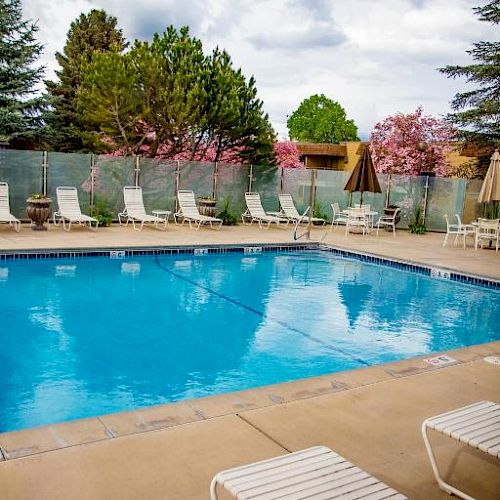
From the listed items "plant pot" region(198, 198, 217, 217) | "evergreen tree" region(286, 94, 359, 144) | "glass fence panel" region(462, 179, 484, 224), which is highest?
"evergreen tree" region(286, 94, 359, 144)

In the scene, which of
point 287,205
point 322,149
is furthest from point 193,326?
point 322,149

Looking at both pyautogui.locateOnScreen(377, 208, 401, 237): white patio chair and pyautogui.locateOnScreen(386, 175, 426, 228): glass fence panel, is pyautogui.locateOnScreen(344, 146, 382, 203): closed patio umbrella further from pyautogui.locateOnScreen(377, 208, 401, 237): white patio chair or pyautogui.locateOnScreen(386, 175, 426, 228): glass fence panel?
pyautogui.locateOnScreen(386, 175, 426, 228): glass fence panel

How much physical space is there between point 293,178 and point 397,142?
25.6 ft

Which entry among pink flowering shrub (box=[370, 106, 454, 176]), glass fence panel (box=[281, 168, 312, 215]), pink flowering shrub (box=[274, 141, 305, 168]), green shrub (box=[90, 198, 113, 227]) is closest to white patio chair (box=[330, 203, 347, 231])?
glass fence panel (box=[281, 168, 312, 215])

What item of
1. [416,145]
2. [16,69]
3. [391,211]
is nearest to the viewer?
[391,211]

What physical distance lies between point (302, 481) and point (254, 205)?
14.1 meters

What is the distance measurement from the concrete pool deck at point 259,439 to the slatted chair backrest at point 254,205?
11.2m

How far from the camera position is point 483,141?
18.4 meters

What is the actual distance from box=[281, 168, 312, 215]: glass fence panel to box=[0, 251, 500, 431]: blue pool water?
660 centimetres

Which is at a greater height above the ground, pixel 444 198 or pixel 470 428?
pixel 444 198

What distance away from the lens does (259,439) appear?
10.6 feet

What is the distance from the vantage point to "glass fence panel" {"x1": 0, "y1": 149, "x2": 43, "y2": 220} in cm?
1302

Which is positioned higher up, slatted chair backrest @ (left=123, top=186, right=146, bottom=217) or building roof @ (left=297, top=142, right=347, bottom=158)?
building roof @ (left=297, top=142, right=347, bottom=158)

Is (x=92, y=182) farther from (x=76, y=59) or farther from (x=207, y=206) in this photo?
(x=76, y=59)
